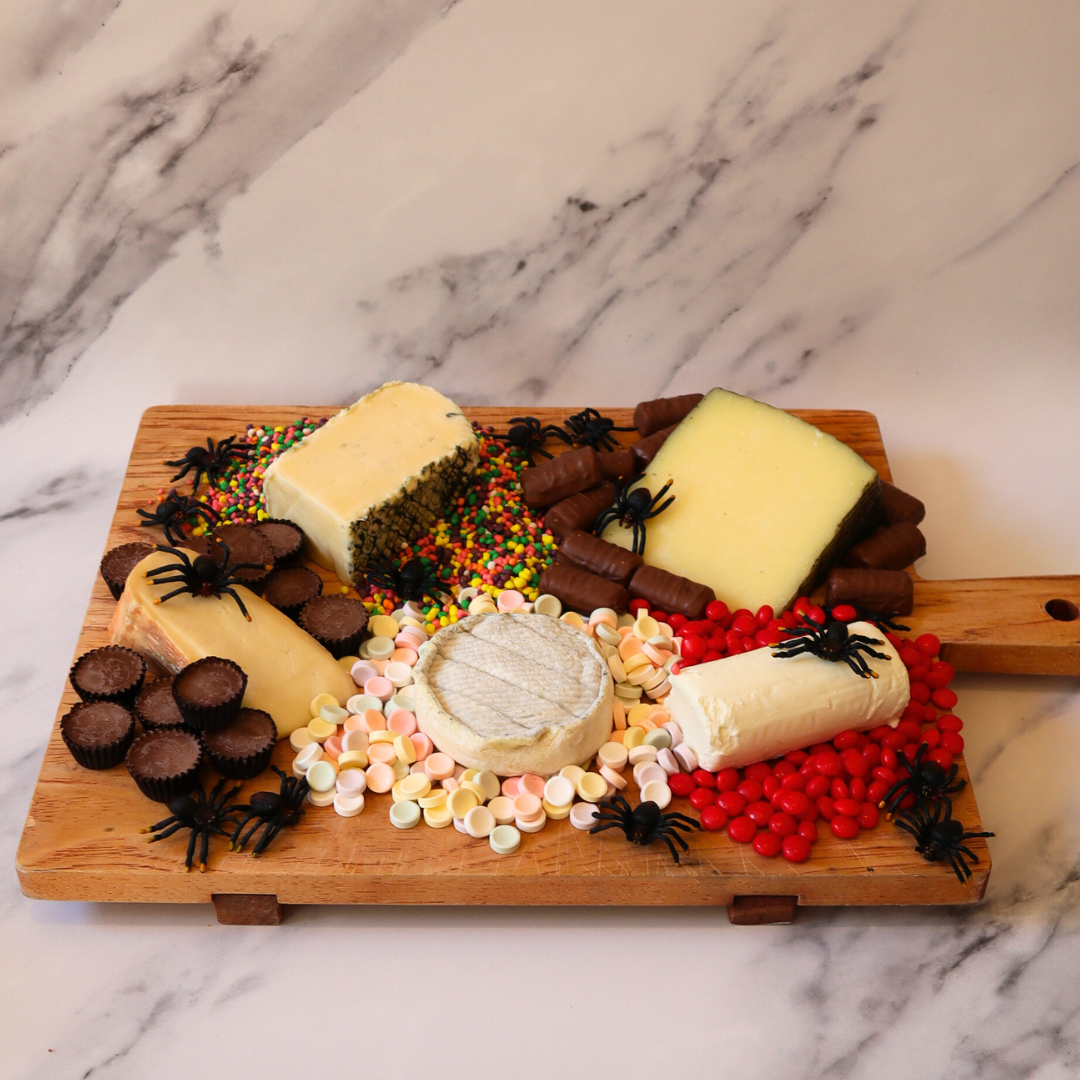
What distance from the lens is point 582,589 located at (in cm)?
292

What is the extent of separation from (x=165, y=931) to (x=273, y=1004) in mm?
300

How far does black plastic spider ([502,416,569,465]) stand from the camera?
335cm

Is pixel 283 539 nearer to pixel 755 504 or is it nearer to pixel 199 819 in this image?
pixel 199 819

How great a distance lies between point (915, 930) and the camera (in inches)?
101

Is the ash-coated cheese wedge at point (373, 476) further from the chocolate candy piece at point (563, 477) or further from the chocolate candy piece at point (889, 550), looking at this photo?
the chocolate candy piece at point (889, 550)

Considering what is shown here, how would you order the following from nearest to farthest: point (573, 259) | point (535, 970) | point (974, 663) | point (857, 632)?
1. point (535, 970)
2. point (857, 632)
3. point (974, 663)
4. point (573, 259)

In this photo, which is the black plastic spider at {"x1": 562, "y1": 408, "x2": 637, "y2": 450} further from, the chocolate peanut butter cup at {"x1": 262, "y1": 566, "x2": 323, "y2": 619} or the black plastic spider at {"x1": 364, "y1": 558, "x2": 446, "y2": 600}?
the chocolate peanut butter cup at {"x1": 262, "y1": 566, "x2": 323, "y2": 619}

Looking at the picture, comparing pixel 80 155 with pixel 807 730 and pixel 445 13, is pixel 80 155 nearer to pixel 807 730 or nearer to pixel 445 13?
pixel 445 13

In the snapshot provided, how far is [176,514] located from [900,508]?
1911 mm

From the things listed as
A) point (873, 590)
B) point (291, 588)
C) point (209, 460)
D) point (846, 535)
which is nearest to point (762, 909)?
point (873, 590)

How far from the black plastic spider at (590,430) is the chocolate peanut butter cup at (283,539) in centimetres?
86

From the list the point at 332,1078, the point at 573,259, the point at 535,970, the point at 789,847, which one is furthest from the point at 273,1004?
the point at 573,259

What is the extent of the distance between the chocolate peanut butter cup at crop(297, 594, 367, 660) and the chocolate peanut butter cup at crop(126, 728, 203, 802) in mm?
397

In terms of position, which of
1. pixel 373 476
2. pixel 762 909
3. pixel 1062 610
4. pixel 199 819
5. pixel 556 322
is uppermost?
pixel 373 476
